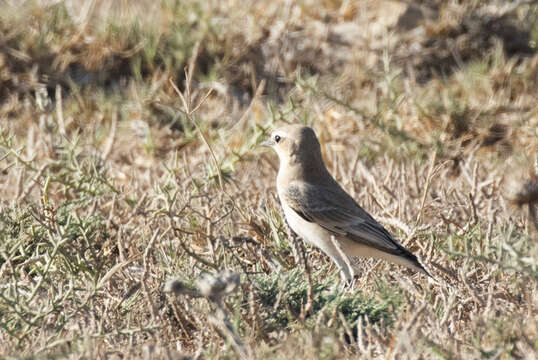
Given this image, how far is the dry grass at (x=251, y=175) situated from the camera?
3309mm

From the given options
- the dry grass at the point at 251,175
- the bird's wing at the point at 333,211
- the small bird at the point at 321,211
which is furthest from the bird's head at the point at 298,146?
the dry grass at the point at 251,175

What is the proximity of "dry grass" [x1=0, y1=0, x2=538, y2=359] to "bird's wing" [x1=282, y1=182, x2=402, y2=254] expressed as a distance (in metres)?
0.20

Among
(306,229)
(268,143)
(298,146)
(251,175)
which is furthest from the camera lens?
(251,175)

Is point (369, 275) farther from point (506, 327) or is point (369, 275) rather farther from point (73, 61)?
point (73, 61)

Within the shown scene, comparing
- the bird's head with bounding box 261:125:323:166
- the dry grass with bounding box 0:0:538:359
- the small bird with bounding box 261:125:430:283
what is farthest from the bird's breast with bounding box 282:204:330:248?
the bird's head with bounding box 261:125:323:166

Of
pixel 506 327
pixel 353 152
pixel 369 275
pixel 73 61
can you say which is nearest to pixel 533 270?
pixel 506 327

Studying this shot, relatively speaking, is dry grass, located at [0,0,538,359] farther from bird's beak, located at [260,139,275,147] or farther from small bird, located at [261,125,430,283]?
bird's beak, located at [260,139,275,147]

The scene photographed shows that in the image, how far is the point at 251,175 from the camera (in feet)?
19.2

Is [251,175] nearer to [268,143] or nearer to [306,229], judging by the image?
[268,143]

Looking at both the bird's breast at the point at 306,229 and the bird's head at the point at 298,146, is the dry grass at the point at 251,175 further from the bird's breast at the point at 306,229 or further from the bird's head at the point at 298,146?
the bird's head at the point at 298,146

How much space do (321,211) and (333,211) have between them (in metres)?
0.07

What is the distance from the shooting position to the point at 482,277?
166 inches

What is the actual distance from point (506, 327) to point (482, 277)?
1072 mm

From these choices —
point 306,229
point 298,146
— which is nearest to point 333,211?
point 306,229
